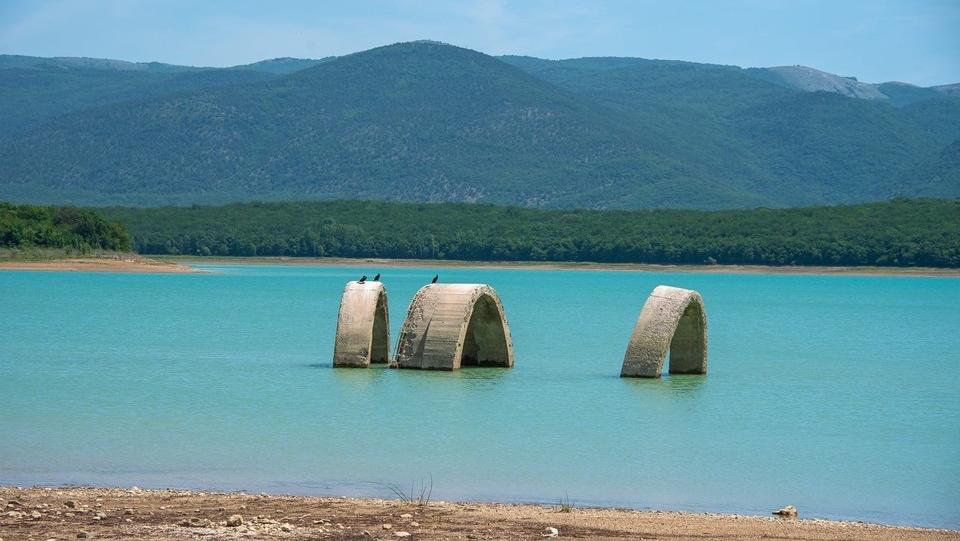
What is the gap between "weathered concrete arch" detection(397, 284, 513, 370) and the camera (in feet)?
80.2

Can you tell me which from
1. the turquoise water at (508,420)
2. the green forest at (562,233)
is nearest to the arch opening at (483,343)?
the turquoise water at (508,420)

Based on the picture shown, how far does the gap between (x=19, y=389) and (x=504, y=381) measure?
6.73 m

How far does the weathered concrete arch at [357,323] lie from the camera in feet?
81.6

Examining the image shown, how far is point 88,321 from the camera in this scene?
136ft

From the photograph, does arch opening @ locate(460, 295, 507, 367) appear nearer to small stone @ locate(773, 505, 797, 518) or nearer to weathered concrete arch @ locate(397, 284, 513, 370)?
weathered concrete arch @ locate(397, 284, 513, 370)

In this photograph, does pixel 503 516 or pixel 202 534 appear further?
pixel 503 516

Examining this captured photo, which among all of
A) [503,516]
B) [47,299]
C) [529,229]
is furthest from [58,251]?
[503,516]

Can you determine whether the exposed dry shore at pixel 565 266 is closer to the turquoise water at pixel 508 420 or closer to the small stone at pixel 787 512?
the turquoise water at pixel 508 420

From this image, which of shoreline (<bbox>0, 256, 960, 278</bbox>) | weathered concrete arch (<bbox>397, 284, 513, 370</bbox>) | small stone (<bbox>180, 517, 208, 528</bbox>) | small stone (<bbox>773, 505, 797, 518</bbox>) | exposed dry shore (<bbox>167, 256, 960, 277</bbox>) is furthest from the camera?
exposed dry shore (<bbox>167, 256, 960, 277</bbox>)

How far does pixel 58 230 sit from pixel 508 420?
6722 centimetres

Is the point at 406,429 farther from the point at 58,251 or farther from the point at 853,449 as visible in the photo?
the point at 58,251

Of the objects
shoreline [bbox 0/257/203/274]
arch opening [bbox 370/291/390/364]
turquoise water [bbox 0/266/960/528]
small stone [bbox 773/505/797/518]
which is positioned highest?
arch opening [bbox 370/291/390/364]

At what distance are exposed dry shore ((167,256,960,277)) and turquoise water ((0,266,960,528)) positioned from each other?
2394 inches

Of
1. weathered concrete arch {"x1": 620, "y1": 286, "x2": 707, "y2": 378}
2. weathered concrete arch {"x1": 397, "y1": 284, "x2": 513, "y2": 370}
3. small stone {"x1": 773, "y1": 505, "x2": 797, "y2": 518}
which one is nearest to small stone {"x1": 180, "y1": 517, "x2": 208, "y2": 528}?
small stone {"x1": 773, "y1": 505, "x2": 797, "y2": 518}
